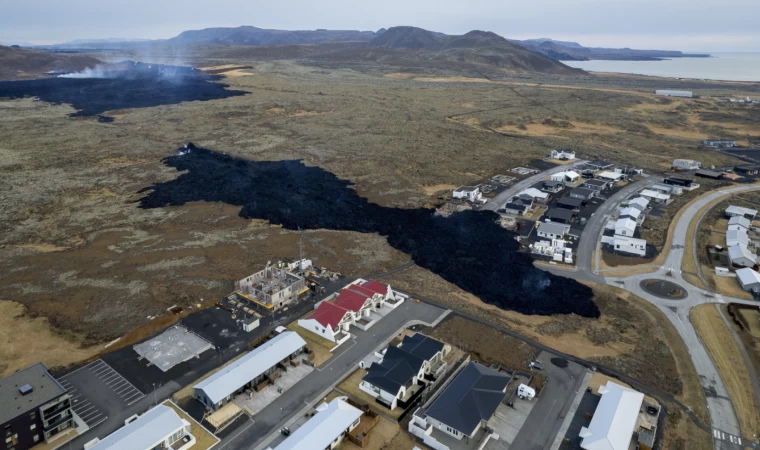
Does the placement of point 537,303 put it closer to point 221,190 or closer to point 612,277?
point 612,277

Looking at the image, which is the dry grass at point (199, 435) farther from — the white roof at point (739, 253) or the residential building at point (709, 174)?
the residential building at point (709, 174)

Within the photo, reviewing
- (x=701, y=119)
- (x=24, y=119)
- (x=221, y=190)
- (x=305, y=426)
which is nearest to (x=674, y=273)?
(x=305, y=426)

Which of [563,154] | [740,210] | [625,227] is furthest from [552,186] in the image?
[740,210]

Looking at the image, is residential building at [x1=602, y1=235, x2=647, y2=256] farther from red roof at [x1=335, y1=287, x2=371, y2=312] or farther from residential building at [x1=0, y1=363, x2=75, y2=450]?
residential building at [x1=0, y1=363, x2=75, y2=450]

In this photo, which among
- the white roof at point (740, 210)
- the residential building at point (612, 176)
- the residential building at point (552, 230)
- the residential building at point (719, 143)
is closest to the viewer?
the residential building at point (552, 230)

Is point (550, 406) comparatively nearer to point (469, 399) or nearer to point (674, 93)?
point (469, 399)

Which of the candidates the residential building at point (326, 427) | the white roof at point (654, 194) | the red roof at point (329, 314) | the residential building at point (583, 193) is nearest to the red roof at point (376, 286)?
the red roof at point (329, 314)
